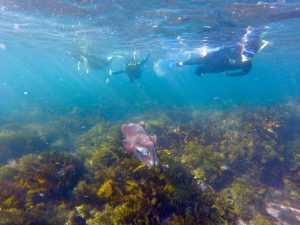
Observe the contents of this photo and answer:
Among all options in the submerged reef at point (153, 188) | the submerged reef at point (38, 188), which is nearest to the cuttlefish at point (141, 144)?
the submerged reef at point (153, 188)

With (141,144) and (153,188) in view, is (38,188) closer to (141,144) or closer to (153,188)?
(141,144)

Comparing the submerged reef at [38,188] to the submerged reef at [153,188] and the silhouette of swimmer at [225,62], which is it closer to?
the submerged reef at [153,188]

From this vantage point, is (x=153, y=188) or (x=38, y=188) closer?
(x=153, y=188)

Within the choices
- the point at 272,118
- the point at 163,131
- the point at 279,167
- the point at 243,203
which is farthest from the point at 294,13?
the point at 243,203

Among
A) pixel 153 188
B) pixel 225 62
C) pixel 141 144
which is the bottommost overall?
pixel 225 62

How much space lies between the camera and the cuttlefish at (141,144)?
19.5 feet

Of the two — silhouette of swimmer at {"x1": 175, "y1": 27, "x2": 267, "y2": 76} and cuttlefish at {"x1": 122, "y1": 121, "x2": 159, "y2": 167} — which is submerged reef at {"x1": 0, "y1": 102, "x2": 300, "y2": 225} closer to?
cuttlefish at {"x1": 122, "y1": 121, "x2": 159, "y2": 167}

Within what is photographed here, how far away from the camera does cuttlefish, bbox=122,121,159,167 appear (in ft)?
19.5

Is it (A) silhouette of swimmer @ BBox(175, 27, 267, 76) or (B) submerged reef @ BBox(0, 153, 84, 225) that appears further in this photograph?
(A) silhouette of swimmer @ BBox(175, 27, 267, 76)

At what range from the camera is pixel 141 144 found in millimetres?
6188

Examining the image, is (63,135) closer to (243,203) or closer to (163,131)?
(163,131)

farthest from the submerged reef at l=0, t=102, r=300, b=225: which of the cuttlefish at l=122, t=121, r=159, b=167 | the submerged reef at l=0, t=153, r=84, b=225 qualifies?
the cuttlefish at l=122, t=121, r=159, b=167

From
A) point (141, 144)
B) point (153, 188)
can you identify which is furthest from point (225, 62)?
point (153, 188)

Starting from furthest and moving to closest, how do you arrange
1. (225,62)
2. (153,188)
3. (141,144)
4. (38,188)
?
(225,62)
(38,188)
(141,144)
(153,188)
